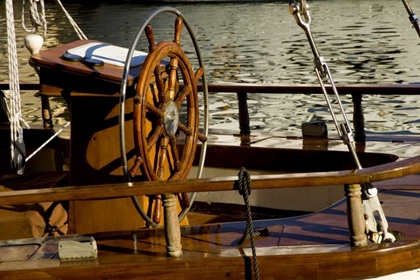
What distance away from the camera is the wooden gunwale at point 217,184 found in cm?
402

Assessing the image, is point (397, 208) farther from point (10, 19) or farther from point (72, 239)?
point (10, 19)

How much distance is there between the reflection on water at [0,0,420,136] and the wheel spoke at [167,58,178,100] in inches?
391

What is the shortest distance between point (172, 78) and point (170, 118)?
0.23 m

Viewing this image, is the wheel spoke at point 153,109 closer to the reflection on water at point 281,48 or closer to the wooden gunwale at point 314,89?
the wooden gunwale at point 314,89

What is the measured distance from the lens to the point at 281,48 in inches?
1139

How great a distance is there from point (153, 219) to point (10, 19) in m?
1.71

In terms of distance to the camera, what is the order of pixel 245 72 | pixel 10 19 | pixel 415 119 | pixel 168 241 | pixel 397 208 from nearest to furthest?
pixel 168 241 < pixel 397 208 < pixel 10 19 < pixel 415 119 < pixel 245 72

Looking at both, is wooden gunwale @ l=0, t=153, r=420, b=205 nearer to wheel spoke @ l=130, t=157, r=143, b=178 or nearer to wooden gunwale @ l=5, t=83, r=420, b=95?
wheel spoke @ l=130, t=157, r=143, b=178

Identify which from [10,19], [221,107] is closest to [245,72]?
[221,107]

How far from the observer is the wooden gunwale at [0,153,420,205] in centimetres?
402

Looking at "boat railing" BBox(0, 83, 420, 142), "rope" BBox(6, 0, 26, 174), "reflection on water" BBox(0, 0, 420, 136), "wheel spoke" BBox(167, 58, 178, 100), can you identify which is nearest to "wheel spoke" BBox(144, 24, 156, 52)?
"wheel spoke" BBox(167, 58, 178, 100)

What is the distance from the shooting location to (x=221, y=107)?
1728 centimetres

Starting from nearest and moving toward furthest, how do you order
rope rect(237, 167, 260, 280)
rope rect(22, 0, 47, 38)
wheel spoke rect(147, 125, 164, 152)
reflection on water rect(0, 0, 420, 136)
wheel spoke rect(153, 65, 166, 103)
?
rope rect(237, 167, 260, 280), wheel spoke rect(147, 125, 164, 152), wheel spoke rect(153, 65, 166, 103), rope rect(22, 0, 47, 38), reflection on water rect(0, 0, 420, 136)

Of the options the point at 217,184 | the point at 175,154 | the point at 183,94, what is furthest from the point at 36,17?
the point at 217,184
